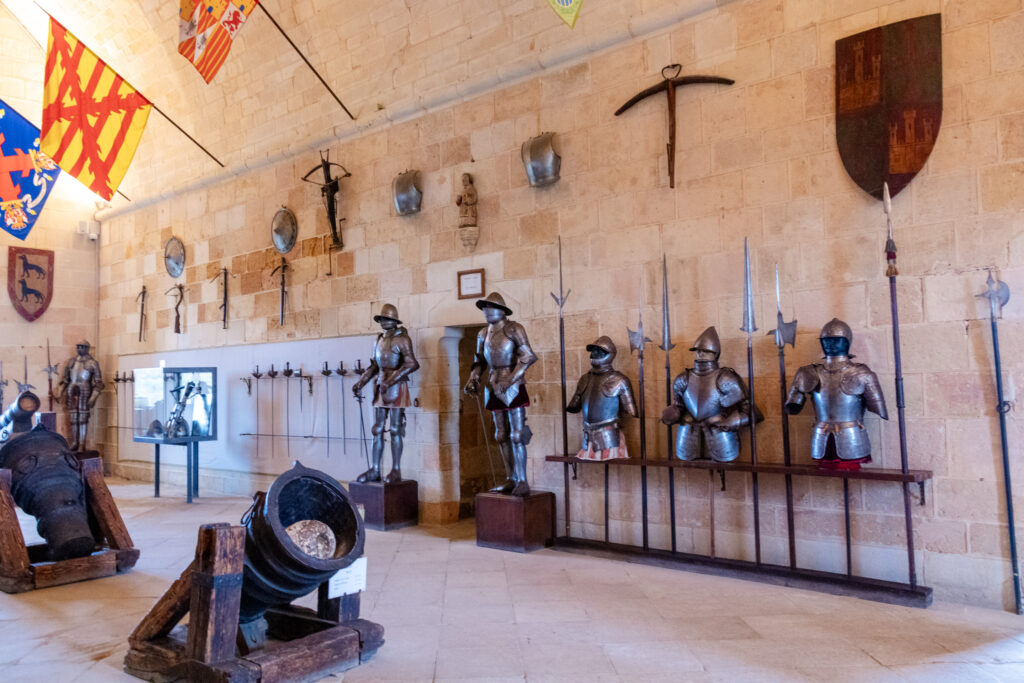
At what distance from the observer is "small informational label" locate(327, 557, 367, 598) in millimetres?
3082

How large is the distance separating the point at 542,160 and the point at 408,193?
1.41 metres

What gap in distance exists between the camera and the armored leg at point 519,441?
5.19 meters

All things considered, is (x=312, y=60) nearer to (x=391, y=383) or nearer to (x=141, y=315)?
(x=391, y=383)

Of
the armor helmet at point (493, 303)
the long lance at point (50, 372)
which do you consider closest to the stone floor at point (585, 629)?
A: the armor helmet at point (493, 303)

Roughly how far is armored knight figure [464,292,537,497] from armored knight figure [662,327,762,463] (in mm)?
1086

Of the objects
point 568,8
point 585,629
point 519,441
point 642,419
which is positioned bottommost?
point 585,629

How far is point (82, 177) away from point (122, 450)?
3.99 metres

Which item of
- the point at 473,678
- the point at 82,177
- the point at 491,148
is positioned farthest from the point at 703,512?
the point at 82,177

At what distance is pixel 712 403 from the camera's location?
4.35 m

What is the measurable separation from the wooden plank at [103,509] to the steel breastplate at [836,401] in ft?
13.8

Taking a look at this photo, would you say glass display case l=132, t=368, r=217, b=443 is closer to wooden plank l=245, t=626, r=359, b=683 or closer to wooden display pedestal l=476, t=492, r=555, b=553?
wooden display pedestal l=476, t=492, r=555, b=553

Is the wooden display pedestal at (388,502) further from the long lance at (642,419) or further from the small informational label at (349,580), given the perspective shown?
the small informational label at (349,580)

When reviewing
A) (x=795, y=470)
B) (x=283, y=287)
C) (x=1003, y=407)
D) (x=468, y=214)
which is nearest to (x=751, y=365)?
(x=795, y=470)

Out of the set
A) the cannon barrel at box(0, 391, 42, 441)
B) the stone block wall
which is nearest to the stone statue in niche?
the stone block wall
